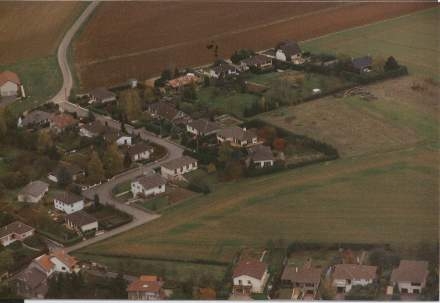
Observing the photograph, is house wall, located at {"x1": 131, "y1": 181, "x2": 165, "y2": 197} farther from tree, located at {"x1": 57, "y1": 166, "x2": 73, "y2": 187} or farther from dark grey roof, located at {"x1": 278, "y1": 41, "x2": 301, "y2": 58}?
dark grey roof, located at {"x1": 278, "y1": 41, "x2": 301, "y2": 58}

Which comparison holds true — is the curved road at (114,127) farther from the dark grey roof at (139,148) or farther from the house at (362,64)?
the house at (362,64)

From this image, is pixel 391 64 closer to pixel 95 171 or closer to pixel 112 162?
pixel 112 162

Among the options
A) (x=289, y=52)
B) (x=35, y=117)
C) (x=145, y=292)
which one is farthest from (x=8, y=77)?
(x=145, y=292)

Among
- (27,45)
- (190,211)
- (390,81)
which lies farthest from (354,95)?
(27,45)

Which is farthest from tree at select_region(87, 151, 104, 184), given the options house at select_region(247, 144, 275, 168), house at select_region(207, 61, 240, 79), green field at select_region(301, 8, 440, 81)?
green field at select_region(301, 8, 440, 81)

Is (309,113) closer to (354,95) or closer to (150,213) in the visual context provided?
(354,95)
